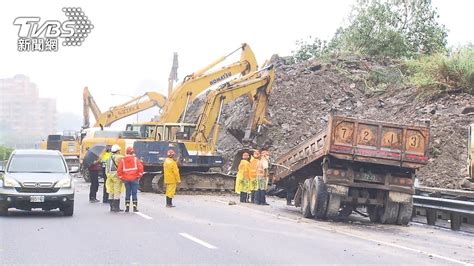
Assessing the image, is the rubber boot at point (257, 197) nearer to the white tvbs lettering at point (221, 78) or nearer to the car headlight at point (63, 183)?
the car headlight at point (63, 183)

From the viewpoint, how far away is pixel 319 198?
56.3 feet

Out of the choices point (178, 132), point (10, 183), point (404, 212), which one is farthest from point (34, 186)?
point (178, 132)

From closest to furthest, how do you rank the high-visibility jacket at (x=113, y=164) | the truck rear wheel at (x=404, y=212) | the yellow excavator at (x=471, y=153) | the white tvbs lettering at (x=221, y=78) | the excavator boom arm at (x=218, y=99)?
the yellow excavator at (x=471, y=153), the truck rear wheel at (x=404, y=212), the high-visibility jacket at (x=113, y=164), the excavator boom arm at (x=218, y=99), the white tvbs lettering at (x=221, y=78)

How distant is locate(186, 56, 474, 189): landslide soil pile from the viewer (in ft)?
89.6

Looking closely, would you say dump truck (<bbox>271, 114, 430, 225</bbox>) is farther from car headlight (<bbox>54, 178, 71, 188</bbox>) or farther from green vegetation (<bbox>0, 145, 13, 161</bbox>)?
green vegetation (<bbox>0, 145, 13, 161</bbox>)

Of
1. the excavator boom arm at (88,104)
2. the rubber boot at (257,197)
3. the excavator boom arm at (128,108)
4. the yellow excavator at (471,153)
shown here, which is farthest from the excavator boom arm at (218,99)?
the excavator boom arm at (88,104)

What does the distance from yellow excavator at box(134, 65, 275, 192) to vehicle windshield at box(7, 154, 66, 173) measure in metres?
9.11

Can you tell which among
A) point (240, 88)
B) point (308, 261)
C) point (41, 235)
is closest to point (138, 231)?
point (41, 235)

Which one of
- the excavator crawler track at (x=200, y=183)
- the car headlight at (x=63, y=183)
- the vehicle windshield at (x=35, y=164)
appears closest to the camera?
the car headlight at (x=63, y=183)

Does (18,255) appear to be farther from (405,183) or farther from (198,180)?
(198,180)

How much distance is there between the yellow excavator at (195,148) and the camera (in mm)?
26266

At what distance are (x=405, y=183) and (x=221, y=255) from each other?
7.73 m

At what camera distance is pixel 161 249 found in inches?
435

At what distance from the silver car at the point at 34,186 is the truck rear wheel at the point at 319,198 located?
5.71 metres
